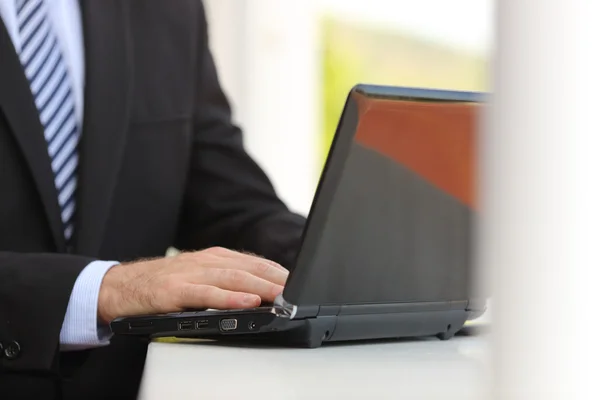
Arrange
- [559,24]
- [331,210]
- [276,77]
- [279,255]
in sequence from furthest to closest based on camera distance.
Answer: [276,77], [279,255], [331,210], [559,24]

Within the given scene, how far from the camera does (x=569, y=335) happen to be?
182mm

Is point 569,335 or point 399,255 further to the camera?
point 399,255

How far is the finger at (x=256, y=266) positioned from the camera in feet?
2.65

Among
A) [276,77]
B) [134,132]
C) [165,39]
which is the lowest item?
[276,77]

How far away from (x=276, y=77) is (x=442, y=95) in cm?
183

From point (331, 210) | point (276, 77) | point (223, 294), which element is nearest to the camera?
point (331, 210)

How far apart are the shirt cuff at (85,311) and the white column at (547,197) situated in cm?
71

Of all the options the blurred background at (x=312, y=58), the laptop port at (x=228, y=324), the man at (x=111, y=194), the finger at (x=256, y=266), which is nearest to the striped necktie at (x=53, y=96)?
the man at (x=111, y=194)

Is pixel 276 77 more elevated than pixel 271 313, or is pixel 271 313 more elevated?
pixel 271 313

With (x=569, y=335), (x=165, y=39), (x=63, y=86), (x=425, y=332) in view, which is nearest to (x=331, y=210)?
(x=425, y=332)

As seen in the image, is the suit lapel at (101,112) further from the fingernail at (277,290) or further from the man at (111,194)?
the fingernail at (277,290)

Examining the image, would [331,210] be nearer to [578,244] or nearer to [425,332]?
[425,332]

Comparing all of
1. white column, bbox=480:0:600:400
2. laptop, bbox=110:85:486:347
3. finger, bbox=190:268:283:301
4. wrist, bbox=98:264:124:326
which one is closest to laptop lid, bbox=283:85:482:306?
laptop, bbox=110:85:486:347

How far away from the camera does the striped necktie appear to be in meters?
1.12
